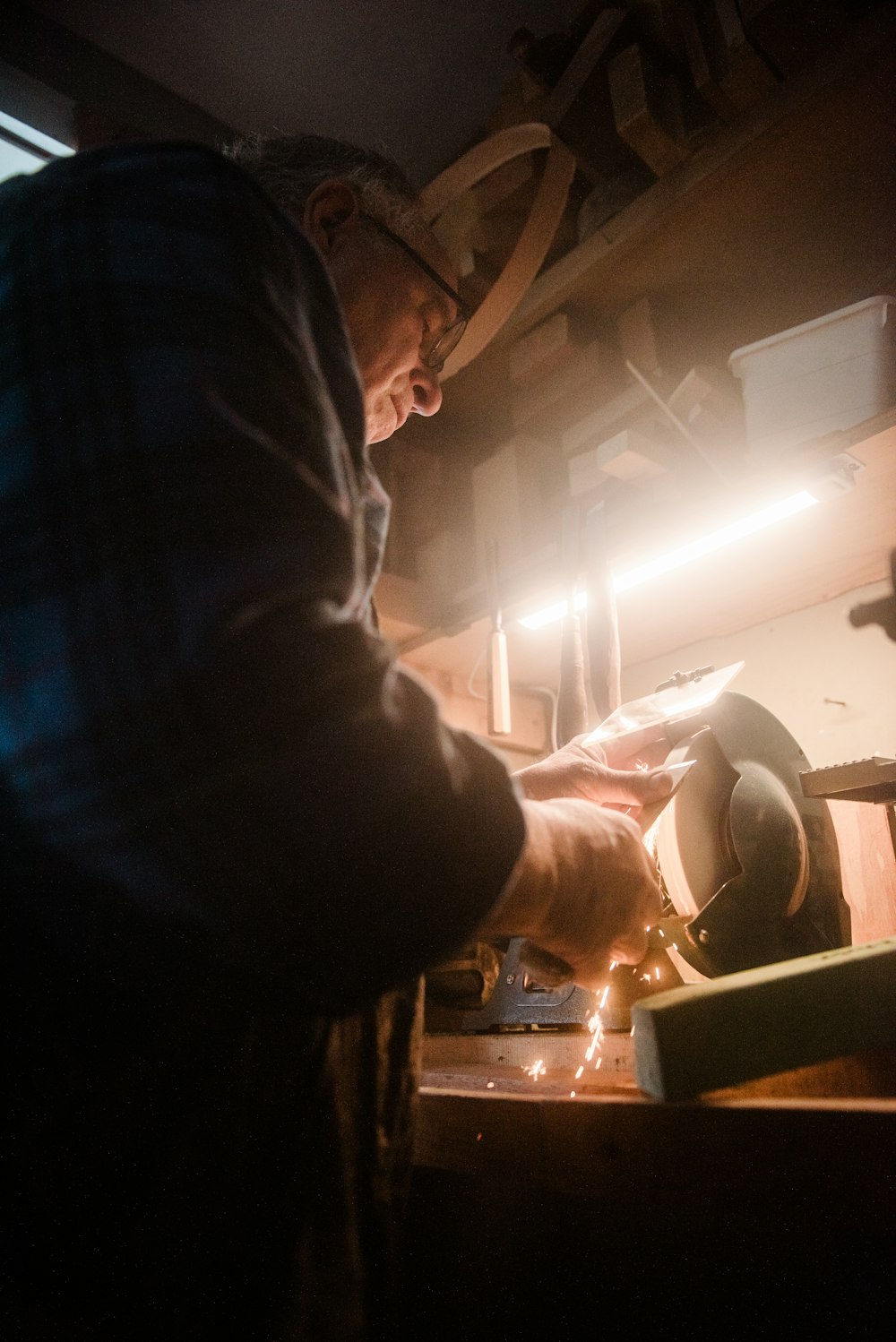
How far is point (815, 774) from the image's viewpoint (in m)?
1.03

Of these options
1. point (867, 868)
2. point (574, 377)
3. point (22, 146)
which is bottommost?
point (867, 868)

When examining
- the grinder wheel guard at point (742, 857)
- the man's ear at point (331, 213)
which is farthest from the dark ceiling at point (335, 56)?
the grinder wheel guard at point (742, 857)

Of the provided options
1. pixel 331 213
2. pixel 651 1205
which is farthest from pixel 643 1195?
pixel 331 213

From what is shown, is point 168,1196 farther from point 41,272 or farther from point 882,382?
point 882,382

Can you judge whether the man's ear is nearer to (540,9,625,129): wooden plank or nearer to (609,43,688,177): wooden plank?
(609,43,688,177): wooden plank

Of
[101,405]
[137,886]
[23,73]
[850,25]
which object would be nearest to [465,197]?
[850,25]

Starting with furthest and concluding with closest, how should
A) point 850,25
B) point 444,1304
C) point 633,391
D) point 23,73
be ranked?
point 23,73 → point 633,391 → point 850,25 → point 444,1304

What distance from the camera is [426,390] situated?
1.36 meters

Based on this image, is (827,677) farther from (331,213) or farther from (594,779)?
(331,213)

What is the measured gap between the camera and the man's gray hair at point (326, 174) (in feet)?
3.56

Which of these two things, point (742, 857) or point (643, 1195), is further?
point (742, 857)

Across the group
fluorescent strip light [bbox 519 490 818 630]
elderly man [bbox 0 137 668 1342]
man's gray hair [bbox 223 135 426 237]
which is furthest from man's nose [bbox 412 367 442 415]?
elderly man [bbox 0 137 668 1342]

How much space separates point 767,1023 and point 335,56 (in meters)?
2.56

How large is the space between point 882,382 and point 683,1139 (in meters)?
1.24
